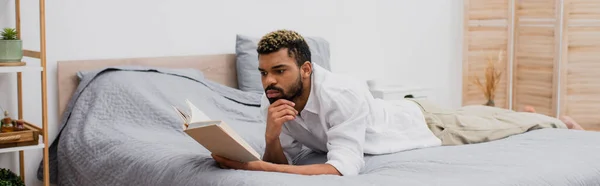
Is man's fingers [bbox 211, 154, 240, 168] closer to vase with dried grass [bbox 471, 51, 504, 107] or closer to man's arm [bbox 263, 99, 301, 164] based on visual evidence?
man's arm [bbox 263, 99, 301, 164]

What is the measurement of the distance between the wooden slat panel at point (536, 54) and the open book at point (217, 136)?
9.99 feet

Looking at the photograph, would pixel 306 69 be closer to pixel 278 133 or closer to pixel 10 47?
pixel 278 133

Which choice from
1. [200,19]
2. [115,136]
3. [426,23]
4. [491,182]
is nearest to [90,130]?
[115,136]

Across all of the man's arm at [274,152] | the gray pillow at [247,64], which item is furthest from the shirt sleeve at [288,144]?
the gray pillow at [247,64]

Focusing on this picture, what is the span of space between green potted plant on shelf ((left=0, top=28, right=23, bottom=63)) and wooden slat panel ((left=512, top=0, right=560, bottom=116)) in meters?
3.10

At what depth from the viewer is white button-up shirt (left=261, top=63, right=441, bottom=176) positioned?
215cm

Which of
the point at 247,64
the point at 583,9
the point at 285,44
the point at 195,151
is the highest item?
the point at 583,9

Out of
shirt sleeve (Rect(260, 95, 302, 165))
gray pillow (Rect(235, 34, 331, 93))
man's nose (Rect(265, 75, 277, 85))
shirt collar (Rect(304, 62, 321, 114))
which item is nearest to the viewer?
man's nose (Rect(265, 75, 277, 85))

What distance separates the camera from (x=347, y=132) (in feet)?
7.07

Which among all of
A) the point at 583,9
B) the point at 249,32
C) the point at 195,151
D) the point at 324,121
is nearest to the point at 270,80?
the point at 324,121

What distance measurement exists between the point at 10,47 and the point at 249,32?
4.39 feet

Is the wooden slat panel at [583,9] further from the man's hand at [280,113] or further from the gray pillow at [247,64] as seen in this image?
the man's hand at [280,113]

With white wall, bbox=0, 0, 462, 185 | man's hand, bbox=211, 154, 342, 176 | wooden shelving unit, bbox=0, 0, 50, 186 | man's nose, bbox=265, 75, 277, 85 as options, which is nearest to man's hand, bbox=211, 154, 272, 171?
man's hand, bbox=211, 154, 342, 176

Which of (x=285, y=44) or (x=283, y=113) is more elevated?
(x=285, y=44)
